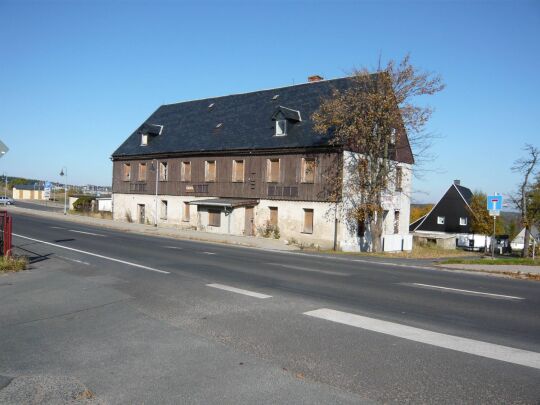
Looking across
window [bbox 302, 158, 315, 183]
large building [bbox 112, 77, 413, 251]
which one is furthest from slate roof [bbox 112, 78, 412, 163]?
window [bbox 302, 158, 315, 183]

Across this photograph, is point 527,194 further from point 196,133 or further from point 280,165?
point 196,133

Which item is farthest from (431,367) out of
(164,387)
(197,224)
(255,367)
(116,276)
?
(197,224)

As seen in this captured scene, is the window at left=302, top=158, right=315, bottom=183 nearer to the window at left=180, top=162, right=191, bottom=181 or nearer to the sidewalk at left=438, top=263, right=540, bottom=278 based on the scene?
the window at left=180, top=162, right=191, bottom=181

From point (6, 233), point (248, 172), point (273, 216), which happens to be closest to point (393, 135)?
point (273, 216)

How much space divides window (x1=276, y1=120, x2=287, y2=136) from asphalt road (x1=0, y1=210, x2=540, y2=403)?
19999 mm

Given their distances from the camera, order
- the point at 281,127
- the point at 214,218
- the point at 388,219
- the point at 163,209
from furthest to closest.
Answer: the point at 163,209 → the point at 388,219 → the point at 214,218 → the point at 281,127

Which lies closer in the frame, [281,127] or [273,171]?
[273,171]

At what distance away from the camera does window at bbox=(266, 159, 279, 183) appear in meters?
32.4

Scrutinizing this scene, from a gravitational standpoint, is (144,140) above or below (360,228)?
above

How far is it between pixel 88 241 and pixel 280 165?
14204 millimetres

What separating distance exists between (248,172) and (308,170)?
5.08 meters

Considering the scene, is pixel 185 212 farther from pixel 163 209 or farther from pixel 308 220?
pixel 308 220

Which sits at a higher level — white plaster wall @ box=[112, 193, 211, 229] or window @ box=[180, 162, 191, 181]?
window @ box=[180, 162, 191, 181]

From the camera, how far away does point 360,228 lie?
31.0 m
